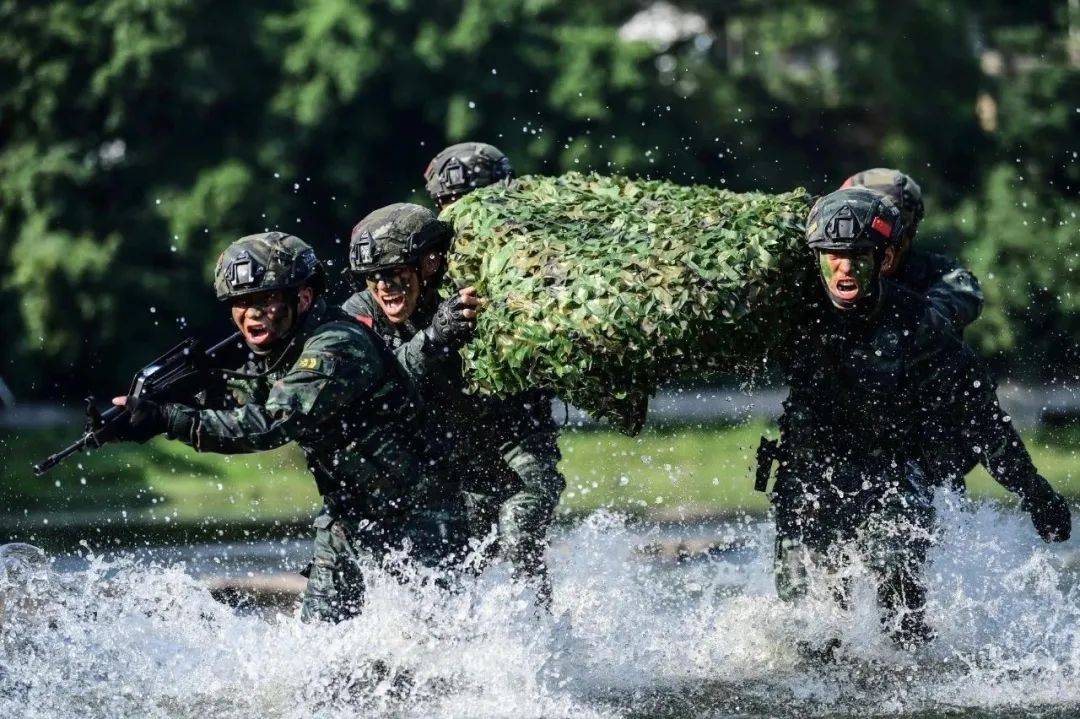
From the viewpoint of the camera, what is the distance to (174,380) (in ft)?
24.9

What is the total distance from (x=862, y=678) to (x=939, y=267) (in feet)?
6.13

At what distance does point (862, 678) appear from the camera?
8.06 meters

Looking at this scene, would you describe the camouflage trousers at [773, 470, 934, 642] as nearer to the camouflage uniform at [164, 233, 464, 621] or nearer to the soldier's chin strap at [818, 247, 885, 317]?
the soldier's chin strap at [818, 247, 885, 317]

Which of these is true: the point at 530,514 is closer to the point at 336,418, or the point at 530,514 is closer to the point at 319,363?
the point at 336,418

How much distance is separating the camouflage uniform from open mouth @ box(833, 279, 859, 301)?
1.66m

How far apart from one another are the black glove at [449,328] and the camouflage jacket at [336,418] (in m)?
0.40

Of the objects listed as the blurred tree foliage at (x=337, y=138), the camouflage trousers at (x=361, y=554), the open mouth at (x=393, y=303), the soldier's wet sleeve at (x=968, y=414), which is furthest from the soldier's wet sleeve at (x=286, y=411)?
the blurred tree foliage at (x=337, y=138)

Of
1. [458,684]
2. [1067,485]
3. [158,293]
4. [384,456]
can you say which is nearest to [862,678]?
[458,684]

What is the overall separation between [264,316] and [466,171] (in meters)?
2.04

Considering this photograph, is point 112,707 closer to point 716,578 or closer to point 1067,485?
point 716,578

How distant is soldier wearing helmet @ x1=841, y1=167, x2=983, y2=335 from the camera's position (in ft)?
27.7

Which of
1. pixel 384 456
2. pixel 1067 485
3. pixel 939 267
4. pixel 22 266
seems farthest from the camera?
pixel 22 266

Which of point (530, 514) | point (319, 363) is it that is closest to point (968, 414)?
point (530, 514)

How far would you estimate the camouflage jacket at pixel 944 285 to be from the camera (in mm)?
8422
